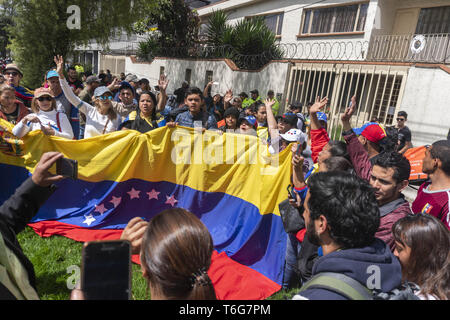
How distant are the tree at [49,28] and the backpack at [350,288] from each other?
397 inches

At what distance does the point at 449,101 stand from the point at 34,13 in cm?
1179

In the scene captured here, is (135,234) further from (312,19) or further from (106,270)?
(312,19)

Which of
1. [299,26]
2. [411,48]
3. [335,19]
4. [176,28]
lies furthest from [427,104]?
[176,28]

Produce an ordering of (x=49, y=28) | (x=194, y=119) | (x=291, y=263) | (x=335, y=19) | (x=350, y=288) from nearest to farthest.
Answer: (x=350, y=288) → (x=291, y=263) → (x=194, y=119) → (x=49, y=28) → (x=335, y=19)

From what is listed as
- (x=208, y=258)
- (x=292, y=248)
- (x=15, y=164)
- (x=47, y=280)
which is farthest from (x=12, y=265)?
(x=15, y=164)

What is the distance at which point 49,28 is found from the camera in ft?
28.9

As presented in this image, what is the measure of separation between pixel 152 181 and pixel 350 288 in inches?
131

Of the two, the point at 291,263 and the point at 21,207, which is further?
the point at 291,263

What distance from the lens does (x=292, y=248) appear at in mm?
3248

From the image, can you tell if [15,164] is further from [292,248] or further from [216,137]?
[292,248]

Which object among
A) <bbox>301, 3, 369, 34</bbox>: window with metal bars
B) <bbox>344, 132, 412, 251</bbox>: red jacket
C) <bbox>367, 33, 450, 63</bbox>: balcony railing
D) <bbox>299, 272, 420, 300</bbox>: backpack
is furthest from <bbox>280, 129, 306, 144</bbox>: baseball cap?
<bbox>301, 3, 369, 34</bbox>: window with metal bars

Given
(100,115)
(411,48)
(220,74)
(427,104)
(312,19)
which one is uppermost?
(312,19)

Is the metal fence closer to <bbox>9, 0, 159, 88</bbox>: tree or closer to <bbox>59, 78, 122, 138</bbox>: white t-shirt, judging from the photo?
<bbox>59, 78, 122, 138</bbox>: white t-shirt

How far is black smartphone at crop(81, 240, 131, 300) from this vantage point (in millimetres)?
1107
